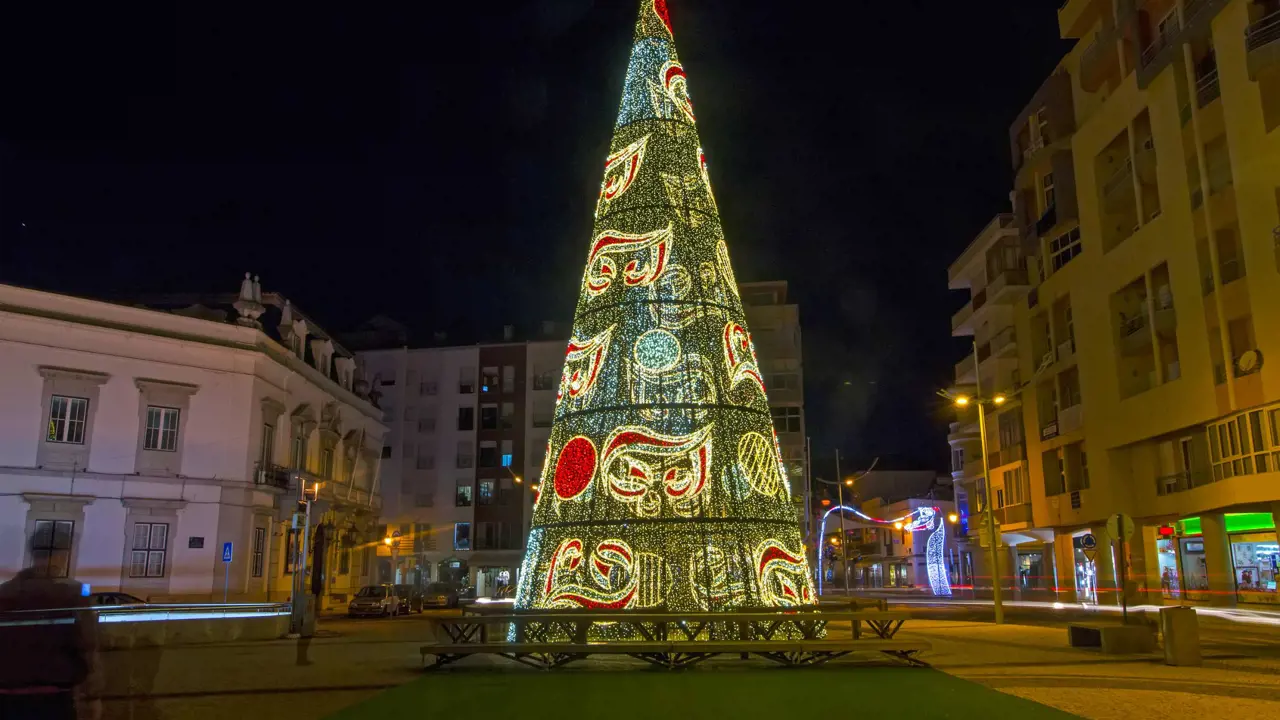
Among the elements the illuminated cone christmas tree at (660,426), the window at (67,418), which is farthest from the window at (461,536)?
the illuminated cone christmas tree at (660,426)

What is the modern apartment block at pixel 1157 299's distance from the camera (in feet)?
84.0

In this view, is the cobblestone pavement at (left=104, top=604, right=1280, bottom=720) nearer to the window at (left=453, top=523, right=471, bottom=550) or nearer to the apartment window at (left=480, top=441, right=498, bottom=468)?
the window at (left=453, top=523, right=471, bottom=550)

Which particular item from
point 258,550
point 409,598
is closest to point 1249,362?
point 258,550

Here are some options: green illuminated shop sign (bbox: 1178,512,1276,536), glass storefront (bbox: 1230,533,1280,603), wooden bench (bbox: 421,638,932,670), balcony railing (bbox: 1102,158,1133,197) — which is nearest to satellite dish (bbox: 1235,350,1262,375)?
green illuminated shop sign (bbox: 1178,512,1276,536)

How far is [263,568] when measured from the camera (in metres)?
34.6

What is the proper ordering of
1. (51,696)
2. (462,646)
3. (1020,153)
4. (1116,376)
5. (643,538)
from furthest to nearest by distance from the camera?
(1020,153)
(1116,376)
(643,538)
(462,646)
(51,696)

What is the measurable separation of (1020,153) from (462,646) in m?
40.0

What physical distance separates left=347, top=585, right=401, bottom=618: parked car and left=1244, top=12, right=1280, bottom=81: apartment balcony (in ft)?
108

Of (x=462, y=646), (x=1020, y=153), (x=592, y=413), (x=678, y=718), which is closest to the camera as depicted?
(x=678, y=718)

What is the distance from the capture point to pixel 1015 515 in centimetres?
4322

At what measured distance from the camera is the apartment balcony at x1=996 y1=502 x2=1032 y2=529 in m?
41.9

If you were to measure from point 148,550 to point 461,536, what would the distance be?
28724 mm

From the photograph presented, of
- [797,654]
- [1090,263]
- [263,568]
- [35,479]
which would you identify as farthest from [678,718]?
[1090,263]

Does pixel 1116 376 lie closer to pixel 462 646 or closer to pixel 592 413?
pixel 592 413
